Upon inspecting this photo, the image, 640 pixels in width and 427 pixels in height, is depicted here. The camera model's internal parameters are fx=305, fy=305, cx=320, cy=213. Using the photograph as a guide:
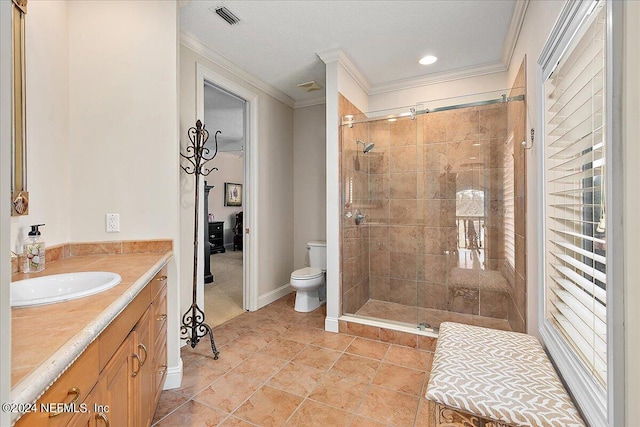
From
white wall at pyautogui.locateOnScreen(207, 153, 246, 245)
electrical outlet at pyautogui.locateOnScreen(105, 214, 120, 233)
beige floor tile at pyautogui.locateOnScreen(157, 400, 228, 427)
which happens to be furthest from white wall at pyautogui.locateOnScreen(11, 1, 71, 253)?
white wall at pyautogui.locateOnScreen(207, 153, 246, 245)

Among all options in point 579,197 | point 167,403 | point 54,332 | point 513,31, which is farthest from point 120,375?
point 513,31

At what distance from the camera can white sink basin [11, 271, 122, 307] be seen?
1.20 meters

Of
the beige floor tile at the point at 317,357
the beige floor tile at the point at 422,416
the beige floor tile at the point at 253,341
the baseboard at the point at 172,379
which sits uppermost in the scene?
the baseboard at the point at 172,379

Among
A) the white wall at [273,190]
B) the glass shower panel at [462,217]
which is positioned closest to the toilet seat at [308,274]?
the white wall at [273,190]

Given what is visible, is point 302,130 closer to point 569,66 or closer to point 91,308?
point 569,66

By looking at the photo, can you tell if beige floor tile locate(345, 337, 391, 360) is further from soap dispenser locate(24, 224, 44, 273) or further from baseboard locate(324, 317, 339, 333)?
soap dispenser locate(24, 224, 44, 273)

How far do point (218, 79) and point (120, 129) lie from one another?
1304mm

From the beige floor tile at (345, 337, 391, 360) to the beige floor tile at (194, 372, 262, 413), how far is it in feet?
2.82

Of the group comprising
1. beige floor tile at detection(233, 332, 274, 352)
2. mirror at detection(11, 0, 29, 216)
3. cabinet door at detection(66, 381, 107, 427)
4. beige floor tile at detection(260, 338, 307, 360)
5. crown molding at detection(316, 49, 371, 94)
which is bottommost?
beige floor tile at detection(260, 338, 307, 360)

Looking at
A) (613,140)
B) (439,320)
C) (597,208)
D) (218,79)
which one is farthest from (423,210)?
(218,79)

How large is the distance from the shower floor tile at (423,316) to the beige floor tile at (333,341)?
295 millimetres

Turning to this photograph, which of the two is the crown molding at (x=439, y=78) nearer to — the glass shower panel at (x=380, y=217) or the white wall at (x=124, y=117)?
the glass shower panel at (x=380, y=217)

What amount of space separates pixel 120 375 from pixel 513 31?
3.32 meters

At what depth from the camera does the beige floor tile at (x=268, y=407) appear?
172 centimetres
